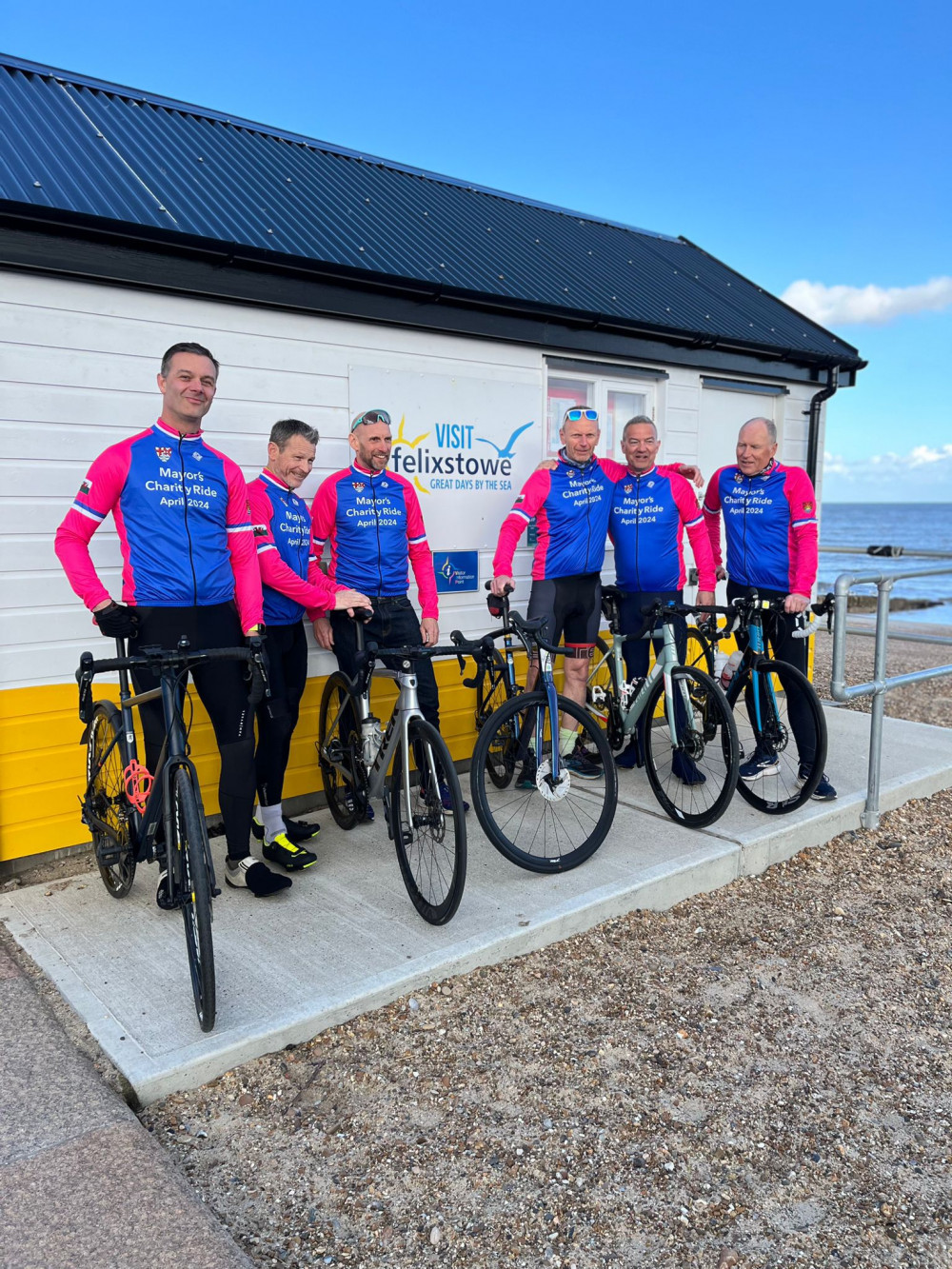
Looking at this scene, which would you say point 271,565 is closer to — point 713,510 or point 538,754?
point 538,754

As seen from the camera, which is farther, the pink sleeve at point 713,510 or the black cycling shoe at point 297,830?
the pink sleeve at point 713,510

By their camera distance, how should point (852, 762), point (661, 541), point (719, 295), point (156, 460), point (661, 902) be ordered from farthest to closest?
point (719, 295) < point (852, 762) < point (661, 541) < point (661, 902) < point (156, 460)

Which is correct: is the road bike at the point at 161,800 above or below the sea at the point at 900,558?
above

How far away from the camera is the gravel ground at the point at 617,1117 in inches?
81.3

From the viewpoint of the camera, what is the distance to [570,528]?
471 centimetres

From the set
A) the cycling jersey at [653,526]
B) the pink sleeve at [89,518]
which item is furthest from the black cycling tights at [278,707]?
the cycling jersey at [653,526]

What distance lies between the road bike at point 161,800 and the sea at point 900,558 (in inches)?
142

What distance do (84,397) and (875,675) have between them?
391cm

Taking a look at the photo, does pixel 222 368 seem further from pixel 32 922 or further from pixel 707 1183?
pixel 707 1183

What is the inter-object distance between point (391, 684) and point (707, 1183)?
3.07 metres

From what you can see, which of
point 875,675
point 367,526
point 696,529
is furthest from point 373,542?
point 875,675

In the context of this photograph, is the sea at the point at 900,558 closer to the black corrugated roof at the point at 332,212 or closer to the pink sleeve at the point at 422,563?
the black corrugated roof at the point at 332,212

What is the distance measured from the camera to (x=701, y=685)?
4219 millimetres

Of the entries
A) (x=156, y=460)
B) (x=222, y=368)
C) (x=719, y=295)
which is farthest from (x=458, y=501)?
(x=719, y=295)
